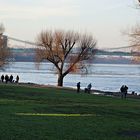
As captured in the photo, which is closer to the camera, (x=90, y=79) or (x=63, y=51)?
(x=63, y=51)

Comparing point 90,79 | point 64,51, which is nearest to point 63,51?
point 64,51

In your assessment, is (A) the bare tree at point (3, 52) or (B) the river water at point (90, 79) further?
(B) the river water at point (90, 79)

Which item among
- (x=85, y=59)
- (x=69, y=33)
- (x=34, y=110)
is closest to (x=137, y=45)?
(x=34, y=110)

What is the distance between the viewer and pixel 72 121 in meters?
19.3

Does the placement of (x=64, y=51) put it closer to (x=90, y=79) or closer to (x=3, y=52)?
(x=3, y=52)

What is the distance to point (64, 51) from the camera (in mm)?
71188

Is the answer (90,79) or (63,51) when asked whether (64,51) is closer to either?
(63,51)

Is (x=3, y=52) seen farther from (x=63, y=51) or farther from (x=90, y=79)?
(x=90, y=79)

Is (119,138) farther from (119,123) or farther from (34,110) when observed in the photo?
(34,110)

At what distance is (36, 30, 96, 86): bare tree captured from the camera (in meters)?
69.4

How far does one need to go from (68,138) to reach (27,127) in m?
2.27

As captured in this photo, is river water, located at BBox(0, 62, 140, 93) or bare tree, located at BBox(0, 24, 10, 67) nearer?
bare tree, located at BBox(0, 24, 10, 67)

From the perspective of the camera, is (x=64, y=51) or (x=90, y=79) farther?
(x=90, y=79)

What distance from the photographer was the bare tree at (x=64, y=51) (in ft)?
228
